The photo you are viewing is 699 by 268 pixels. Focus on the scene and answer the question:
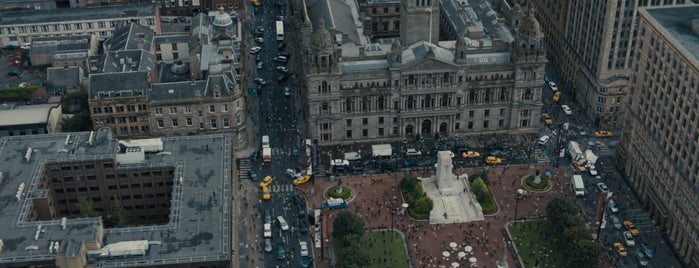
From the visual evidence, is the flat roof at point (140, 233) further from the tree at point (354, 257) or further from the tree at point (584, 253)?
the tree at point (584, 253)

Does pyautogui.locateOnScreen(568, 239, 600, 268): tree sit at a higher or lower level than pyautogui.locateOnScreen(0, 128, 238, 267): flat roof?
lower

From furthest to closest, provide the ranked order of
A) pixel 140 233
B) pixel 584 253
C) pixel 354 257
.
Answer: pixel 584 253
pixel 354 257
pixel 140 233

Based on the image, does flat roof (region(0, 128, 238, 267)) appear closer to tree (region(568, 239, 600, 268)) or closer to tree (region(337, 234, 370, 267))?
tree (region(337, 234, 370, 267))

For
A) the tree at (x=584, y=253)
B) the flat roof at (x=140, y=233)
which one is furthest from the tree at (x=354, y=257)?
the tree at (x=584, y=253)

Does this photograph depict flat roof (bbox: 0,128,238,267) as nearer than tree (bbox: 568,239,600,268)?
Yes

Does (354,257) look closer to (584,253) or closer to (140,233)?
(140,233)

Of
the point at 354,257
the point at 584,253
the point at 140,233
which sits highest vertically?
the point at 140,233

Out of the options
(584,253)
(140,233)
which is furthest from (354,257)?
(584,253)

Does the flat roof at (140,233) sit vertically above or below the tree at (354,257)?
above

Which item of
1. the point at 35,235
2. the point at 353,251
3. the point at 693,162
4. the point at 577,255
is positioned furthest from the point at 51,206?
the point at 693,162

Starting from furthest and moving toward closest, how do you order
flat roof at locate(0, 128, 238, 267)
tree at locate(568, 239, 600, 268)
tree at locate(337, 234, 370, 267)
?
tree at locate(568, 239, 600, 268), tree at locate(337, 234, 370, 267), flat roof at locate(0, 128, 238, 267)

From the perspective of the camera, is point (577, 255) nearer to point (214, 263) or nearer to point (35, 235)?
point (214, 263)

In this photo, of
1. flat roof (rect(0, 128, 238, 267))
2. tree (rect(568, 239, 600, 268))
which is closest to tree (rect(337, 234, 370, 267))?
flat roof (rect(0, 128, 238, 267))
